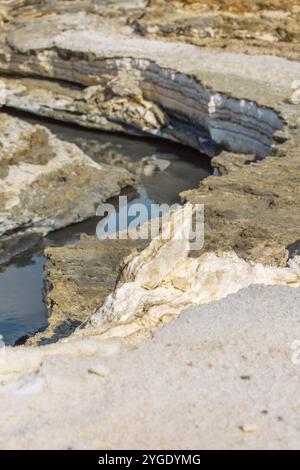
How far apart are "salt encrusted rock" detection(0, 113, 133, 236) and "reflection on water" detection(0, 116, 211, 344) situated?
41cm

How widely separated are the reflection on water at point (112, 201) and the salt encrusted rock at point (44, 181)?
41 centimetres

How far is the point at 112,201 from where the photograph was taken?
19.8 metres

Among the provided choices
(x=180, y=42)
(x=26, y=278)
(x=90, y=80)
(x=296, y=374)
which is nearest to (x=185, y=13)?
(x=180, y=42)

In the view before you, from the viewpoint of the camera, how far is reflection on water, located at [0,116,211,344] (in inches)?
571

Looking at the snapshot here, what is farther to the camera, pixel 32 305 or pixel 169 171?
pixel 169 171

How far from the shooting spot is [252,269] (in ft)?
29.2

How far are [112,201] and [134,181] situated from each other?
4.36 ft

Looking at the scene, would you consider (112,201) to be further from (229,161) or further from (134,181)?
(229,161)

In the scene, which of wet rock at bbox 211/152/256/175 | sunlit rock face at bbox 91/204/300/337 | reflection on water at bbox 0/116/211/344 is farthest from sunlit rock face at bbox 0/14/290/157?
sunlit rock face at bbox 91/204/300/337

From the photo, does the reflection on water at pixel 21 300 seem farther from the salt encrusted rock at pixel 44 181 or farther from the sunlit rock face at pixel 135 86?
the sunlit rock face at pixel 135 86

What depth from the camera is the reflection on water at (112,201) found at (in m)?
14.5

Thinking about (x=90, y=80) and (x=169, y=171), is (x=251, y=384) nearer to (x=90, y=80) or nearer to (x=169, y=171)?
(x=169, y=171)

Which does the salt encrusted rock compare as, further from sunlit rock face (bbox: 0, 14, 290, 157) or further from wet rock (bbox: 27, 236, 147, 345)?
wet rock (bbox: 27, 236, 147, 345)

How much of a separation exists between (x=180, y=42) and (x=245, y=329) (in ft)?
61.7
